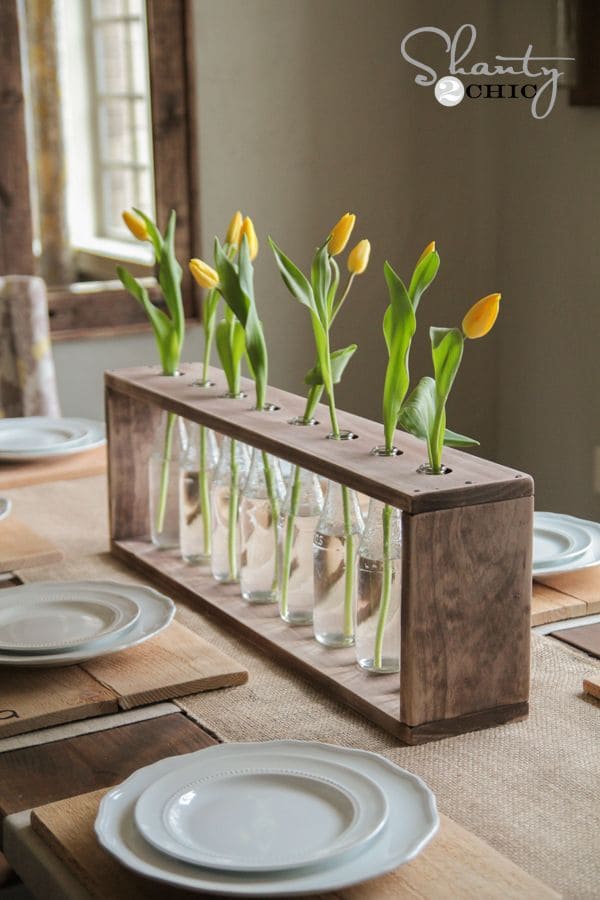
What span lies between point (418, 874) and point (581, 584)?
0.67m

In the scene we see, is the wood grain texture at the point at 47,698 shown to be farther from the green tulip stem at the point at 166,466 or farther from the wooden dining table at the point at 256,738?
the green tulip stem at the point at 166,466

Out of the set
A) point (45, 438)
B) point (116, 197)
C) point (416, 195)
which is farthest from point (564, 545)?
point (416, 195)

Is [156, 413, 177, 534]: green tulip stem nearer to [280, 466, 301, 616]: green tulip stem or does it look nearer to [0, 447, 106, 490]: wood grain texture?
[280, 466, 301, 616]: green tulip stem

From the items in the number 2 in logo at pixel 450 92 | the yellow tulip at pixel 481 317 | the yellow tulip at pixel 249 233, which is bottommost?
the yellow tulip at pixel 481 317

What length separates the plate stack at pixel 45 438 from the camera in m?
2.05

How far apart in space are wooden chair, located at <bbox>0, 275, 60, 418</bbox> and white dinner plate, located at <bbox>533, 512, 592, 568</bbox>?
1.27m

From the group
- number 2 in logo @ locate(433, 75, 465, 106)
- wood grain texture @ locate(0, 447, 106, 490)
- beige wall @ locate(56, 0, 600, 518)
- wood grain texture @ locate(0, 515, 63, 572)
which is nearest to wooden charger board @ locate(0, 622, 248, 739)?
wood grain texture @ locate(0, 515, 63, 572)

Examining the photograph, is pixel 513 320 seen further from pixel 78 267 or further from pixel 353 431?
pixel 353 431

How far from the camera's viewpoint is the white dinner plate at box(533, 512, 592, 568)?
4.91ft

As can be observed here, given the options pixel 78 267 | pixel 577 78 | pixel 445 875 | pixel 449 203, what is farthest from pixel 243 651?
pixel 449 203

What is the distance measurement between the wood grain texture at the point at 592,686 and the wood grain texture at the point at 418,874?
0.31 m

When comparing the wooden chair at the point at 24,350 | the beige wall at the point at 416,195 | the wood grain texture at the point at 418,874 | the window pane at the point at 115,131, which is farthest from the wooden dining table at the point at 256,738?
the beige wall at the point at 416,195

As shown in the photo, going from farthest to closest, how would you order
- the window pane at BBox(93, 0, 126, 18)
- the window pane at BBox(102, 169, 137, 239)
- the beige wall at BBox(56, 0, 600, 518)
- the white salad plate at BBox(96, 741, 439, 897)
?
the beige wall at BBox(56, 0, 600, 518)
the window pane at BBox(102, 169, 137, 239)
the window pane at BBox(93, 0, 126, 18)
the white salad plate at BBox(96, 741, 439, 897)

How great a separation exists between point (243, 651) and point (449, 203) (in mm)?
2737
